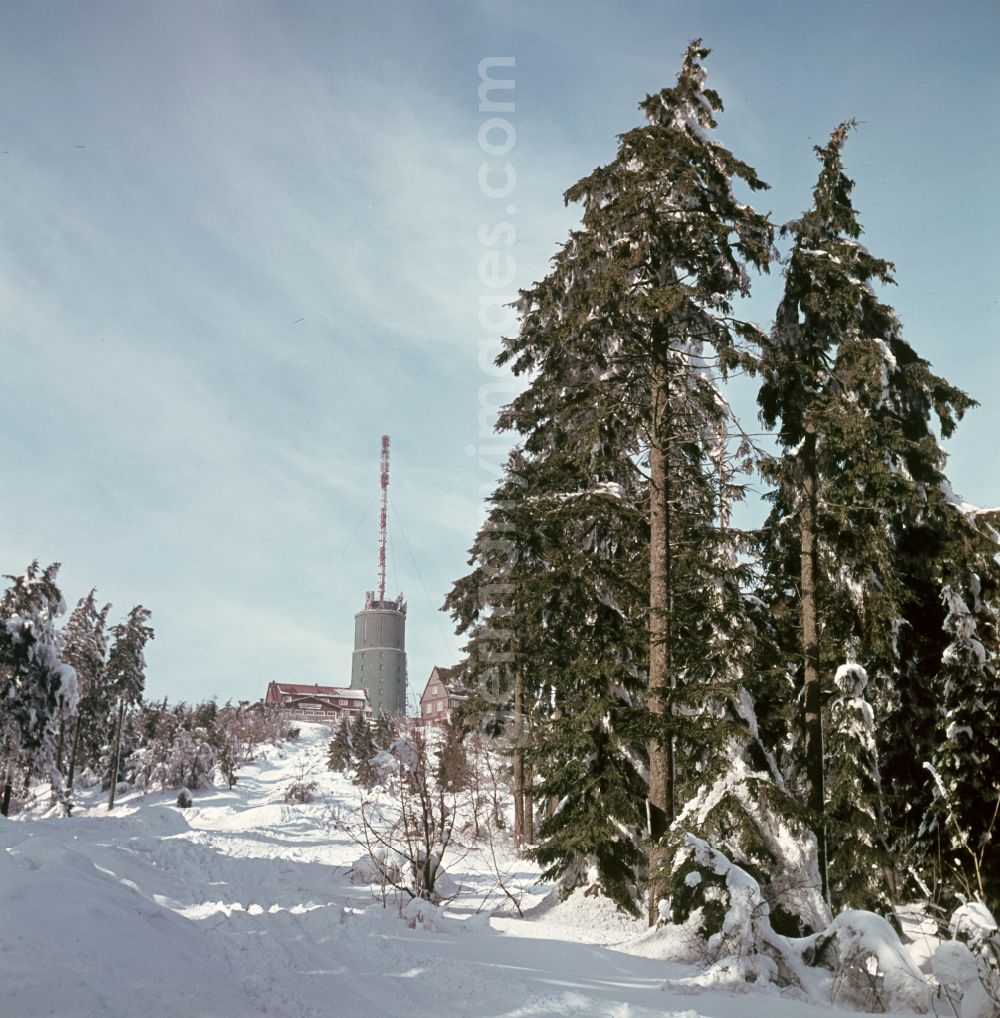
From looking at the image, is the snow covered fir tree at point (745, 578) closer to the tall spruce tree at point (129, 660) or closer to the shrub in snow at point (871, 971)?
the shrub in snow at point (871, 971)

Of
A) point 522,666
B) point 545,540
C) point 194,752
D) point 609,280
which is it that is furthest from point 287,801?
point 609,280

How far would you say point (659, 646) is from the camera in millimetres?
12703

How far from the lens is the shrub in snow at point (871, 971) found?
734cm

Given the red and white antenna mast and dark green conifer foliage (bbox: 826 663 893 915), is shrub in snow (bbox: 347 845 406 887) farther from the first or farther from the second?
the red and white antenna mast

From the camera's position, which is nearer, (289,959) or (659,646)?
(289,959)

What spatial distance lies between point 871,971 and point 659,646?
5621mm

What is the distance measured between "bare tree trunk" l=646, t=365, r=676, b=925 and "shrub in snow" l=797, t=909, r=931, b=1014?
10.7ft

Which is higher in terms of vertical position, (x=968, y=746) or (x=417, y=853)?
(x=968, y=746)

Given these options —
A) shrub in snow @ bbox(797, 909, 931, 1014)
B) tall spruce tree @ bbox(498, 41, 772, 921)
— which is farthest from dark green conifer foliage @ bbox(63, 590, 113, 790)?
shrub in snow @ bbox(797, 909, 931, 1014)

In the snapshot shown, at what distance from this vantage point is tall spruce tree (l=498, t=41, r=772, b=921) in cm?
1271

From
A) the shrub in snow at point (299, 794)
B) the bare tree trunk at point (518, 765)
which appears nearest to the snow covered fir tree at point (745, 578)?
the bare tree trunk at point (518, 765)

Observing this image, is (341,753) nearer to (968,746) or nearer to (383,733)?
(383,733)

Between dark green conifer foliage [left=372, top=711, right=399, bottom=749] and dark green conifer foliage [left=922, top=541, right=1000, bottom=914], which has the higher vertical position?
dark green conifer foliage [left=922, top=541, right=1000, bottom=914]

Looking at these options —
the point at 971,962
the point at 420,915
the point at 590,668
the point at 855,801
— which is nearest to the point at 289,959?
the point at 420,915
